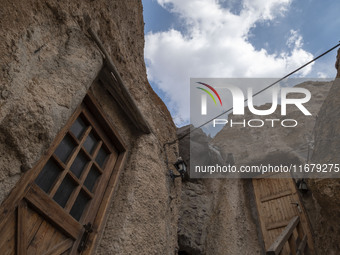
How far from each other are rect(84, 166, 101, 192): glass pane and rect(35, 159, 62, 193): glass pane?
0.49 m

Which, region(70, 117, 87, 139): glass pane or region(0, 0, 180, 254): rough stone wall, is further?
region(70, 117, 87, 139): glass pane

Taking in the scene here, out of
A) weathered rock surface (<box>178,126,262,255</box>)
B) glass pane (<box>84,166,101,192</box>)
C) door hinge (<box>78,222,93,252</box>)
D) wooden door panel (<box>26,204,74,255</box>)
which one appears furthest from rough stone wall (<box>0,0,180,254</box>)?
weathered rock surface (<box>178,126,262,255</box>)

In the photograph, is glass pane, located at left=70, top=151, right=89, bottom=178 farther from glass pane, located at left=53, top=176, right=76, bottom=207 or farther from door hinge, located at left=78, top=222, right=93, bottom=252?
door hinge, located at left=78, top=222, right=93, bottom=252

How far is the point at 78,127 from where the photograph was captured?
9.92 feet

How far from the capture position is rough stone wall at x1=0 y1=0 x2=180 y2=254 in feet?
5.38

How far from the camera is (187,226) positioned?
550 centimetres

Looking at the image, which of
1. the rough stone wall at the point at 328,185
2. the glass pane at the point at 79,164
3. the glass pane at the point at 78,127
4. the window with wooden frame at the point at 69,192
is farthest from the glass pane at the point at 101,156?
the rough stone wall at the point at 328,185

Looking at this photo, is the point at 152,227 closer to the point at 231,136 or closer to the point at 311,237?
the point at 311,237

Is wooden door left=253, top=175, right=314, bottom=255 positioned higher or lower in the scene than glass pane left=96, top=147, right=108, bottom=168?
higher


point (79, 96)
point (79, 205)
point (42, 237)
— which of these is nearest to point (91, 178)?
point (79, 205)

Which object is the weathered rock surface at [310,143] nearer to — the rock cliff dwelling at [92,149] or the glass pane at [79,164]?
the rock cliff dwelling at [92,149]

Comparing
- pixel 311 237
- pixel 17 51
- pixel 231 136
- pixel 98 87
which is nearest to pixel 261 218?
pixel 311 237

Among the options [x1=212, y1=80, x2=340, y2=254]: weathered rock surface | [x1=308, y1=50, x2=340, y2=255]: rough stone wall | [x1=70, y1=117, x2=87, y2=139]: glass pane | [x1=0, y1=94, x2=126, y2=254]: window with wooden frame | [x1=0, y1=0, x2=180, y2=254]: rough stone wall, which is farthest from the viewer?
[x1=212, y1=80, x2=340, y2=254]: weathered rock surface

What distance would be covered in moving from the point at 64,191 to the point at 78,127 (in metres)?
0.76
